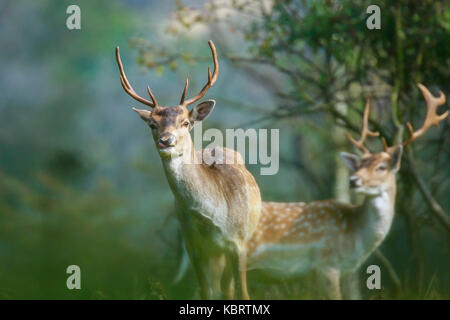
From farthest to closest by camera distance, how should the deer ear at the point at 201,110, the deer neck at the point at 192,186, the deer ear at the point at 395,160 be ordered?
the deer ear at the point at 395,160 < the deer ear at the point at 201,110 < the deer neck at the point at 192,186

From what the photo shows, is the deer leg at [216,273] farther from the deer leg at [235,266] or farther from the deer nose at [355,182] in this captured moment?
the deer nose at [355,182]

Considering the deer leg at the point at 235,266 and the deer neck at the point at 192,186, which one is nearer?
the deer neck at the point at 192,186

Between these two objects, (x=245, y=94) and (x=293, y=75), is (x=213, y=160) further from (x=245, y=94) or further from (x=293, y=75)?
(x=245, y=94)

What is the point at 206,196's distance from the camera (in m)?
2.71

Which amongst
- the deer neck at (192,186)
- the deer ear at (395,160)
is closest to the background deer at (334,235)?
the deer ear at (395,160)

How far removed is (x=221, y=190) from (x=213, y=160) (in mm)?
273

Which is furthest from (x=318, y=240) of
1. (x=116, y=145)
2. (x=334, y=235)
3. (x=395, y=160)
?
(x=116, y=145)

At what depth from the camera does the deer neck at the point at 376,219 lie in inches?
125

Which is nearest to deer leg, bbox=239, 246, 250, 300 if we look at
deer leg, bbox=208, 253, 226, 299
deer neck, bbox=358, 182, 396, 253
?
deer leg, bbox=208, 253, 226, 299

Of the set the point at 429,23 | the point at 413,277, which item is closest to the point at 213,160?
the point at 429,23

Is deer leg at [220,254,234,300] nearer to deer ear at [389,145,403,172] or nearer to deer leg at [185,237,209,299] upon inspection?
deer leg at [185,237,209,299]

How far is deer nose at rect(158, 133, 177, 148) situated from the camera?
251 centimetres

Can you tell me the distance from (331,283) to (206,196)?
Answer: 0.93m

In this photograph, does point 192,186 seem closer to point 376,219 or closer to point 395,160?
point 376,219
